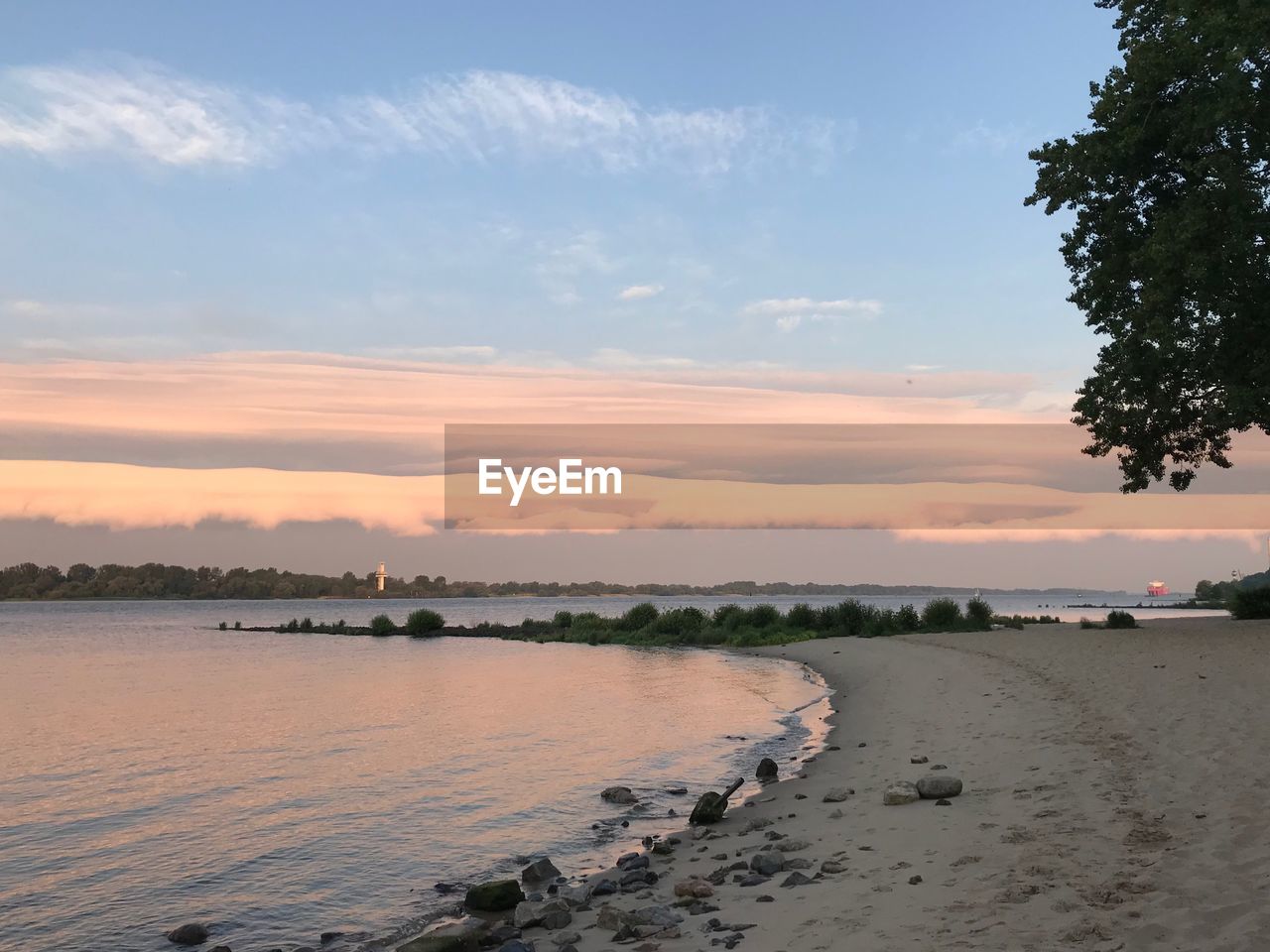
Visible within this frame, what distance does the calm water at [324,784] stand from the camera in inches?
468

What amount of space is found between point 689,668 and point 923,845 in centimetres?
3723

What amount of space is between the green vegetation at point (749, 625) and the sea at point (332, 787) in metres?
20.6

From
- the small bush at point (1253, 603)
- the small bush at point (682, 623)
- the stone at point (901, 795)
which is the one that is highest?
the small bush at point (1253, 603)

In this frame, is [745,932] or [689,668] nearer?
[745,932]

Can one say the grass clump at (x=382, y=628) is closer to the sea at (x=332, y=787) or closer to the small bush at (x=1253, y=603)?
the sea at (x=332, y=787)

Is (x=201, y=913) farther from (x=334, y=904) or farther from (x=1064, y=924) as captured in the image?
(x=1064, y=924)

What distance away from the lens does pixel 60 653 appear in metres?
67.2

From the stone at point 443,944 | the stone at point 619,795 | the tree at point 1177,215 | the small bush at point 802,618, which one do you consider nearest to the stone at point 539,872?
the stone at point 443,944

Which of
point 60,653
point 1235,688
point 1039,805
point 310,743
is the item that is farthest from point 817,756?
point 60,653

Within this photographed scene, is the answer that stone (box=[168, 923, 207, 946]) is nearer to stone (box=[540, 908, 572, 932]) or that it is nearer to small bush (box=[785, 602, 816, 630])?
stone (box=[540, 908, 572, 932])

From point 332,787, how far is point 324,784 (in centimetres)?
47

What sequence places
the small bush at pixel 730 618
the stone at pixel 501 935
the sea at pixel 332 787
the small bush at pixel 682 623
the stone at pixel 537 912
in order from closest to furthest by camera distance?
1. the stone at pixel 501 935
2. the stone at pixel 537 912
3. the sea at pixel 332 787
4. the small bush at pixel 730 618
5. the small bush at pixel 682 623

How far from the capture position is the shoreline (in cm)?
768

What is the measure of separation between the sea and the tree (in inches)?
698
